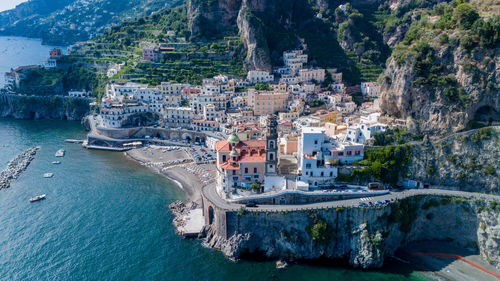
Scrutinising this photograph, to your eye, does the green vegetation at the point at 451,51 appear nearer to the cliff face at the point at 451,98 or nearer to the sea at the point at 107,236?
the cliff face at the point at 451,98

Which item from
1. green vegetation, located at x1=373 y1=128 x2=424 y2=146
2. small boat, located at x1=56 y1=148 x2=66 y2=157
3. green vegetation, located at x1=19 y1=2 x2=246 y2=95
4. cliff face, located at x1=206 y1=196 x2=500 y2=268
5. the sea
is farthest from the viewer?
green vegetation, located at x1=19 y1=2 x2=246 y2=95

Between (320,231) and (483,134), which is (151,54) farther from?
(483,134)

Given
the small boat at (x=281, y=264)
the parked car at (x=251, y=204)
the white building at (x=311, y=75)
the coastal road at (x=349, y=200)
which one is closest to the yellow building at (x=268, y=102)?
the white building at (x=311, y=75)

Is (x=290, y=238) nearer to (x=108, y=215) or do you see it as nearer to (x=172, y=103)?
(x=108, y=215)

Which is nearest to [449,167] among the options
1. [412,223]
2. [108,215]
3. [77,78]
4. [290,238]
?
[412,223]

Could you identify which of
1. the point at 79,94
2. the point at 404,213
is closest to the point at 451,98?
the point at 404,213

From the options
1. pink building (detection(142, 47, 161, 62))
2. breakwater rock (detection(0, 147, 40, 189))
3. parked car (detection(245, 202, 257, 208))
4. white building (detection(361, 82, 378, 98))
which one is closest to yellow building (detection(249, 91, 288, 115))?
white building (detection(361, 82, 378, 98))

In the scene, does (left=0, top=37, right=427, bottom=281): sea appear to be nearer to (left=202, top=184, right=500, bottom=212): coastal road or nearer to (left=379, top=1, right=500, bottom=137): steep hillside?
(left=202, top=184, right=500, bottom=212): coastal road
